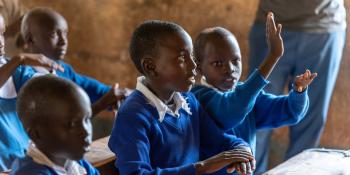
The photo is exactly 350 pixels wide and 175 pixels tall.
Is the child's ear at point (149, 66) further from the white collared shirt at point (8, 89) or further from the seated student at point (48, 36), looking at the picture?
the seated student at point (48, 36)

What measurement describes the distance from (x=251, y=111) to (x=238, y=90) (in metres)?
0.28

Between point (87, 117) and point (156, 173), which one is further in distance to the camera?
point (156, 173)

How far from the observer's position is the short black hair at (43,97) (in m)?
1.68

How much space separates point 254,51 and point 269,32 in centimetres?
130

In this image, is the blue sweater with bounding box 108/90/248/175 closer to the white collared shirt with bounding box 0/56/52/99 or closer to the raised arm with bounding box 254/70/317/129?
the raised arm with bounding box 254/70/317/129

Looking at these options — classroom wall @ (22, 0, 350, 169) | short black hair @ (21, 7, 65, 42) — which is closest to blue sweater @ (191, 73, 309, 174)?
short black hair @ (21, 7, 65, 42)

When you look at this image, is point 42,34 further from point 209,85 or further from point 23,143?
point 209,85

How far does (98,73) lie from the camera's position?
15.3ft

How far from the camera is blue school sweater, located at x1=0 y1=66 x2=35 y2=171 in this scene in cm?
266

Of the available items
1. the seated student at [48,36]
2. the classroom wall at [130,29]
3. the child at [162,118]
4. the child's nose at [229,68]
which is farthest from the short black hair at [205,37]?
the classroom wall at [130,29]

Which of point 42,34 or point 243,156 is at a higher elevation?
point 42,34

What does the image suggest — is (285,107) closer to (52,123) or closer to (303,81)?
(303,81)

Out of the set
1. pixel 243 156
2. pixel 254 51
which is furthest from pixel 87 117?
pixel 254 51

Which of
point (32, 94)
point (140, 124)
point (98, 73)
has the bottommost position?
point (98, 73)
